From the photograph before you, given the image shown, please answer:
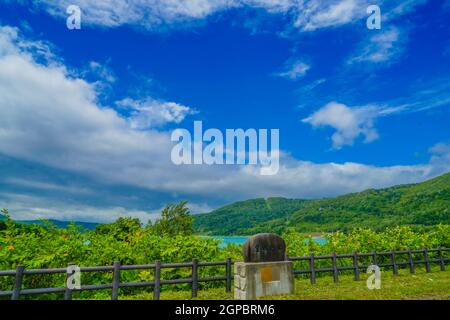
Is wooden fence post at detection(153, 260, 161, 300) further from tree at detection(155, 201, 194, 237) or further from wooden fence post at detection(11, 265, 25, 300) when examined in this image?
tree at detection(155, 201, 194, 237)

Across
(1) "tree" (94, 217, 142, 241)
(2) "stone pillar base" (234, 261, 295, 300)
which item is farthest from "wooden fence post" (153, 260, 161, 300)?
(1) "tree" (94, 217, 142, 241)

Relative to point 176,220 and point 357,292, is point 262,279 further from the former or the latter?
point 176,220

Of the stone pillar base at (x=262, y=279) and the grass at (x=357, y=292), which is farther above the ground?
the stone pillar base at (x=262, y=279)

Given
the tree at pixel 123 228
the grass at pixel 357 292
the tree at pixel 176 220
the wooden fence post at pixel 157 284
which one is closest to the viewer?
the grass at pixel 357 292

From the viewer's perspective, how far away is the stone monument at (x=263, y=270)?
9.88 metres

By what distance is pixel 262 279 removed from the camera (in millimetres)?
10031

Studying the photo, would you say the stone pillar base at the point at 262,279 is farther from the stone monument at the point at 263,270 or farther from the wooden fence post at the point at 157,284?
the wooden fence post at the point at 157,284

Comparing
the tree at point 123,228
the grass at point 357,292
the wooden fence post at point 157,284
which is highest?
the tree at point 123,228

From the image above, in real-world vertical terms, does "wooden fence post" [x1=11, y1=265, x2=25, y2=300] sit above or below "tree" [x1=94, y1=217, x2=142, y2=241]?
below

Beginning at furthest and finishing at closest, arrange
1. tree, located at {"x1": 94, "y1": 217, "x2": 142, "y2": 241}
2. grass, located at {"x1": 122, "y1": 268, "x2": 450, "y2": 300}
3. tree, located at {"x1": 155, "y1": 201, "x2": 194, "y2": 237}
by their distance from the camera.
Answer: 1. tree, located at {"x1": 155, "y1": 201, "x2": 194, "y2": 237}
2. tree, located at {"x1": 94, "y1": 217, "x2": 142, "y2": 241}
3. grass, located at {"x1": 122, "y1": 268, "x2": 450, "y2": 300}

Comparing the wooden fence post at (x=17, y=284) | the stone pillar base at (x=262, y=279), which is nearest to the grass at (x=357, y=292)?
the stone pillar base at (x=262, y=279)

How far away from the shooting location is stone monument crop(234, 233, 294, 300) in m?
9.88
